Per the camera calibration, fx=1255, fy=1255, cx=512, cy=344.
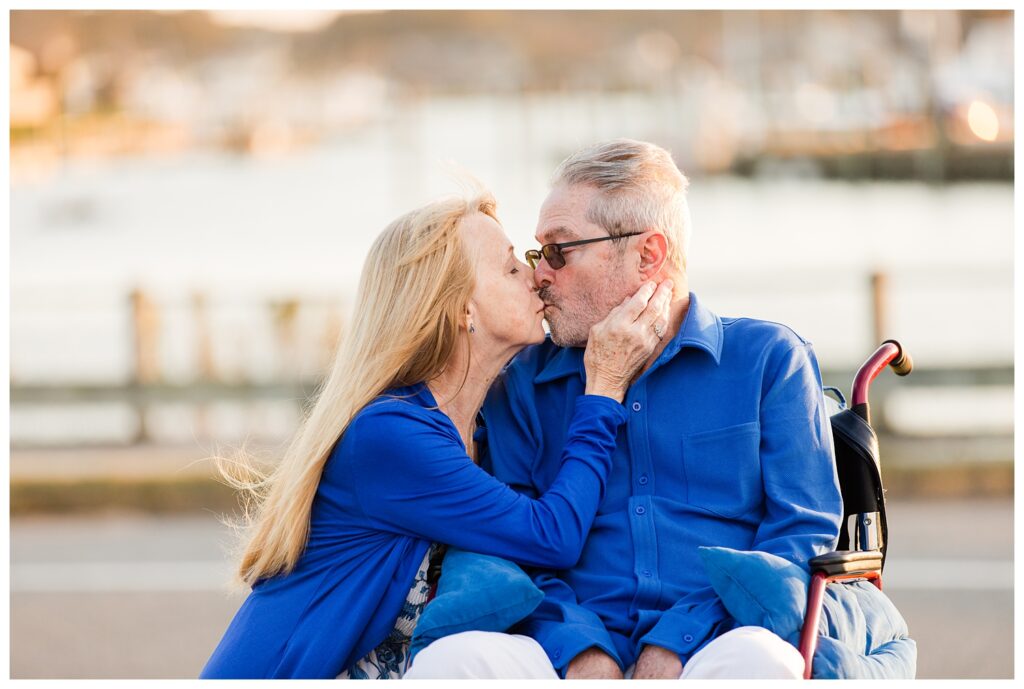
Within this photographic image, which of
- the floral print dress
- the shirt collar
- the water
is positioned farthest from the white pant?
the water

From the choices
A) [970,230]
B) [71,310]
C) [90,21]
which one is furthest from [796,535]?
[90,21]

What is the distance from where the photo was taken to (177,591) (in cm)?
681

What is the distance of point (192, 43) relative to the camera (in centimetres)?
3847

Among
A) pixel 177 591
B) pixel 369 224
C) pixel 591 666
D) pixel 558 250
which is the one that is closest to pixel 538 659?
pixel 591 666

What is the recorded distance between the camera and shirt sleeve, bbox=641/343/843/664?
8.74 feet

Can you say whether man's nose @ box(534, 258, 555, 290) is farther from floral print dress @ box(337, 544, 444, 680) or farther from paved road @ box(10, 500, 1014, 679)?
paved road @ box(10, 500, 1014, 679)

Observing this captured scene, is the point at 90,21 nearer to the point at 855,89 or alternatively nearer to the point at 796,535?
the point at 855,89

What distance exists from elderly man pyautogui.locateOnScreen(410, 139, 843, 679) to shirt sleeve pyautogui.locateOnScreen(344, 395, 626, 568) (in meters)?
0.17

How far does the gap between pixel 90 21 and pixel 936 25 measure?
26512mm

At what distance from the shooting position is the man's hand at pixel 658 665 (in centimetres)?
262

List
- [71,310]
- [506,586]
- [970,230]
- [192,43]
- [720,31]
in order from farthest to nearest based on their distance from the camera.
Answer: [720,31]
[192,43]
[970,230]
[71,310]
[506,586]

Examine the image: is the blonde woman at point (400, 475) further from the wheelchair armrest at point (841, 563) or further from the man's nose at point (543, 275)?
the wheelchair armrest at point (841, 563)

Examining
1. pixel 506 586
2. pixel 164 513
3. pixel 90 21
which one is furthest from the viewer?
pixel 90 21

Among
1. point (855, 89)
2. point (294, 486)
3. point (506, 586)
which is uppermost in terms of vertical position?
point (855, 89)
